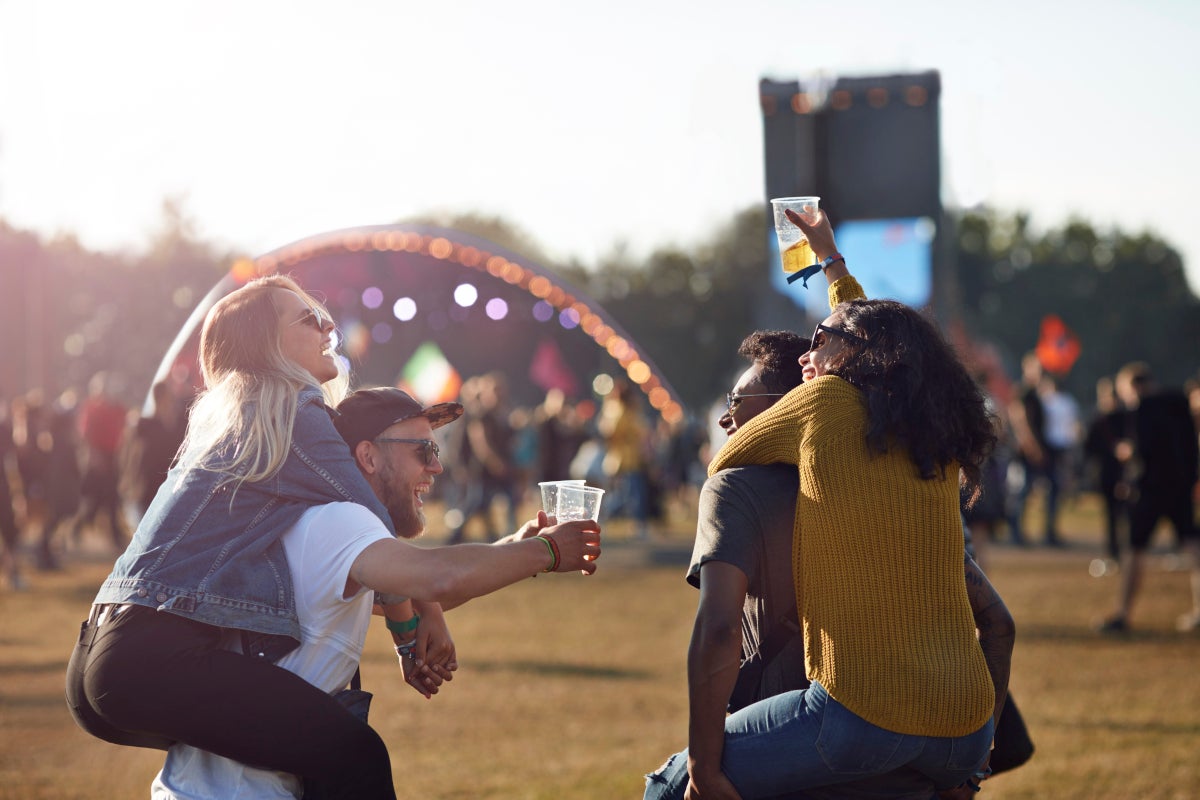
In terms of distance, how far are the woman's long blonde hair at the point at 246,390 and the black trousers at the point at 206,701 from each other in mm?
363

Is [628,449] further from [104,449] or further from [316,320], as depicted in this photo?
[316,320]

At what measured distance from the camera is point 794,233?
3734 millimetres

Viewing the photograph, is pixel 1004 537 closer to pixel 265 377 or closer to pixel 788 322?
pixel 788 322

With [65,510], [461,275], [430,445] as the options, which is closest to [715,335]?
[461,275]

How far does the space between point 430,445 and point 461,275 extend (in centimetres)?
2128

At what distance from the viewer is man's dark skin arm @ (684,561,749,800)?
2.79m

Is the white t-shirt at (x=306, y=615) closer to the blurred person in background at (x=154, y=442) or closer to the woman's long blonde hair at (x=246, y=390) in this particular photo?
the woman's long blonde hair at (x=246, y=390)

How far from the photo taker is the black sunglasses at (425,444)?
3.31 m

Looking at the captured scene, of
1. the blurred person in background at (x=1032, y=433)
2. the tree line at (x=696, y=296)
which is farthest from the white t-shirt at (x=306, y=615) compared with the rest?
the tree line at (x=696, y=296)

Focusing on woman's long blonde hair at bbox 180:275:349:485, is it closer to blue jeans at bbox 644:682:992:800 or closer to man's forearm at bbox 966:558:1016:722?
blue jeans at bbox 644:682:992:800

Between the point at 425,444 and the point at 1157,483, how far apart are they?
916 cm

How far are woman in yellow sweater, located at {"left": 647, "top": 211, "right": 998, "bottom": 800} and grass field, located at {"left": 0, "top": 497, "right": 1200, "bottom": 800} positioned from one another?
336cm

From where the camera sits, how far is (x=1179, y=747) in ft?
22.8

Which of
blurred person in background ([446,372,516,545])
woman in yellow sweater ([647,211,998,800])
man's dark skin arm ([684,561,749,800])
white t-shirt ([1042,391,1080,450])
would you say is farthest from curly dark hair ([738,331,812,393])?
white t-shirt ([1042,391,1080,450])
